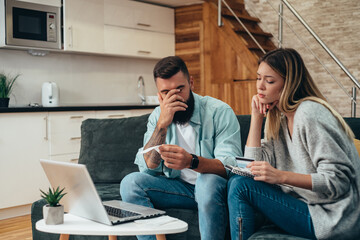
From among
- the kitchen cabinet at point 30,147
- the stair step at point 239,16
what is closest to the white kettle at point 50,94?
the kitchen cabinet at point 30,147

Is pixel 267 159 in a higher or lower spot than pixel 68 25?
lower

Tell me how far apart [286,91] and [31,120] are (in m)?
3.01

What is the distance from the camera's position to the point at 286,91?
206 cm

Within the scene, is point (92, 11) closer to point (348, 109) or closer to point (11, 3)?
point (11, 3)

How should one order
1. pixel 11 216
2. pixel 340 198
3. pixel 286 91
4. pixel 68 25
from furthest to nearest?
1. pixel 68 25
2. pixel 11 216
3. pixel 286 91
4. pixel 340 198

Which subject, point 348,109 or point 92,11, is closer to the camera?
point 92,11

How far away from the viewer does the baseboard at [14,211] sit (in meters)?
4.31

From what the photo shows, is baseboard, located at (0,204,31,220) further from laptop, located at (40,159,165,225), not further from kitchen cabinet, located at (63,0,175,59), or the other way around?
laptop, located at (40,159,165,225)

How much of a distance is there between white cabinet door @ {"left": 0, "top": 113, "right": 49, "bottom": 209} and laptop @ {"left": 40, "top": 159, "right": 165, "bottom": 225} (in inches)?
93.1

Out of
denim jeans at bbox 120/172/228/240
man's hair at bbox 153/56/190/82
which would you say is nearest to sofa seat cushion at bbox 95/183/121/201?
denim jeans at bbox 120/172/228/240

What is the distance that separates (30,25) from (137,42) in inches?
57.5

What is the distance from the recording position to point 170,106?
252cm

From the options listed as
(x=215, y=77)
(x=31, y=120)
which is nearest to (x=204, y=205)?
(x=31, y=120)

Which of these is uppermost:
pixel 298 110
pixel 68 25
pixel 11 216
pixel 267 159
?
pixel 68 25
